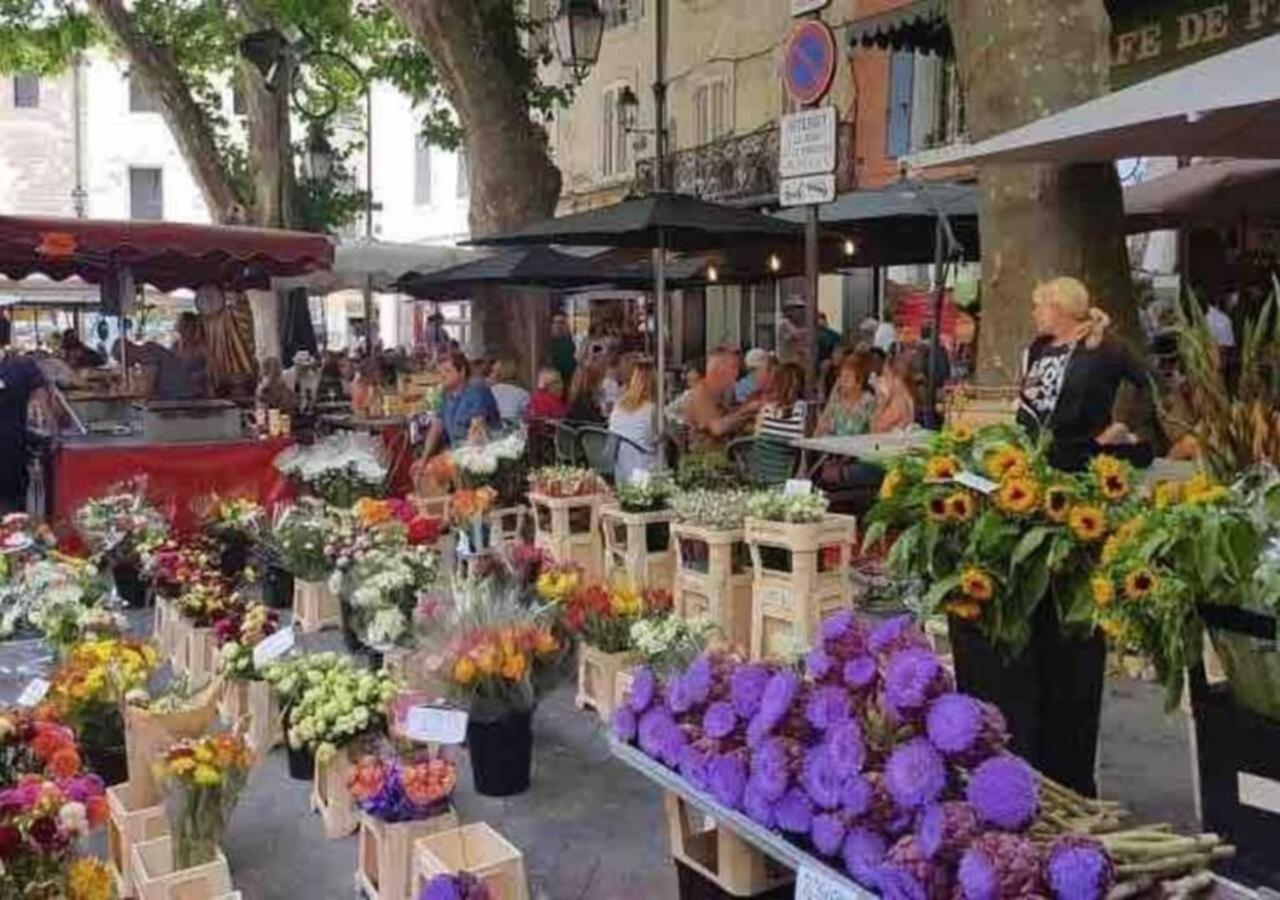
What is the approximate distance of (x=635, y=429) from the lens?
761 cm

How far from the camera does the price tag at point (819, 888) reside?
7.12 ft

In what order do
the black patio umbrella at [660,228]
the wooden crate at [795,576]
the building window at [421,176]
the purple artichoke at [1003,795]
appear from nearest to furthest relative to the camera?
1. the purple artichoke at [1003,795]
2. the wooden crate at [795,576]
3. the black patio umbrella at [660,228]
4. the building window at [421,176]

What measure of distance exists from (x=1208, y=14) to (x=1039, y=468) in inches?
268

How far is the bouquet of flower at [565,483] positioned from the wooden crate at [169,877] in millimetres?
3348

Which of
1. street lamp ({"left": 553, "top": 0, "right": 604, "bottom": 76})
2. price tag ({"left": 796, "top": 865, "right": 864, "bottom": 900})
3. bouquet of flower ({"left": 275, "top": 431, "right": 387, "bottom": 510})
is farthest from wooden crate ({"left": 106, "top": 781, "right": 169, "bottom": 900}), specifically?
street lamp ({"left": 553, "top": 0, "right": 604, "bottom": 76})

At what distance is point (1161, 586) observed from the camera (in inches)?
105

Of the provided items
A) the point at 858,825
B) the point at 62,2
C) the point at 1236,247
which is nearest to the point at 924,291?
the point at 1236,247

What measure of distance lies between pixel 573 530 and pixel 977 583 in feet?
11.6

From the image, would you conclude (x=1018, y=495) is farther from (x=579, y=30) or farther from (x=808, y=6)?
(x=579, y=30)

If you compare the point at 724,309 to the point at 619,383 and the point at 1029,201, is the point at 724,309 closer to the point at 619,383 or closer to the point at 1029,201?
the point at 619,383

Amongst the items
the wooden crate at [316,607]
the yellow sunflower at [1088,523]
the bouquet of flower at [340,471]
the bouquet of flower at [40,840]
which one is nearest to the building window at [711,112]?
the bouquet of flower at [340,471]

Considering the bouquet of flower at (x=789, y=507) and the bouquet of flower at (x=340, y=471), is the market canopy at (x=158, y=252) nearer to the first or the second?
the bouquet of flower at (x=340, y=471)

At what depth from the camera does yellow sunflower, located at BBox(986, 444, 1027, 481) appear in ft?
10.6

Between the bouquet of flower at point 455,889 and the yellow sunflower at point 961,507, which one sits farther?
the yellow sunflower at point 961,507
